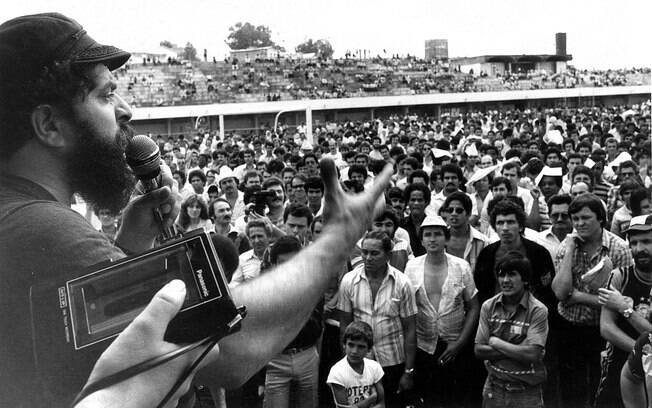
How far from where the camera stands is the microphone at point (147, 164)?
168 cm

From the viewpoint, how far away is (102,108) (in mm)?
1297

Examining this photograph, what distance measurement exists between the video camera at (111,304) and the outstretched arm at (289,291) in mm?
183

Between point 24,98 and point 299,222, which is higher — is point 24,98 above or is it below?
above

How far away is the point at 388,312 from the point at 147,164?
12.5 feet

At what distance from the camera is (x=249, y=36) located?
85688 mm

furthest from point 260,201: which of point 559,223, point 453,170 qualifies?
point 559,223

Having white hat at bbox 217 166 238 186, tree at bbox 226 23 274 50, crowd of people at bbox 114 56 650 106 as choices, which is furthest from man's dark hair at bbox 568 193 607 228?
tree at bbox 226 23 274 50

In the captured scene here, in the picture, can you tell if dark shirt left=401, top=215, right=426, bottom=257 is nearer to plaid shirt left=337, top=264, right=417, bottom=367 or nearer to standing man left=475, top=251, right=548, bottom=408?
plaid shirt left=337, top=264, right=417, bottom=367

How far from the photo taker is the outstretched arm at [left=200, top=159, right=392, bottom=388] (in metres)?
1.18

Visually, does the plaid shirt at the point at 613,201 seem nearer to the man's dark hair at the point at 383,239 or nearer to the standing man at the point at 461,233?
the standing man at the point at 461,233

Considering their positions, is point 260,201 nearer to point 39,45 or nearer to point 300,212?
point 300,212

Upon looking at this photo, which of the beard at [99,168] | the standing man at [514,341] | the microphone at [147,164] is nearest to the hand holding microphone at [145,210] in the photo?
the microphone at [147,164]

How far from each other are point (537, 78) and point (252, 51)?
21.3m

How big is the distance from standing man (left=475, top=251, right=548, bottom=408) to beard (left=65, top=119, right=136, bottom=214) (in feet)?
12.4
